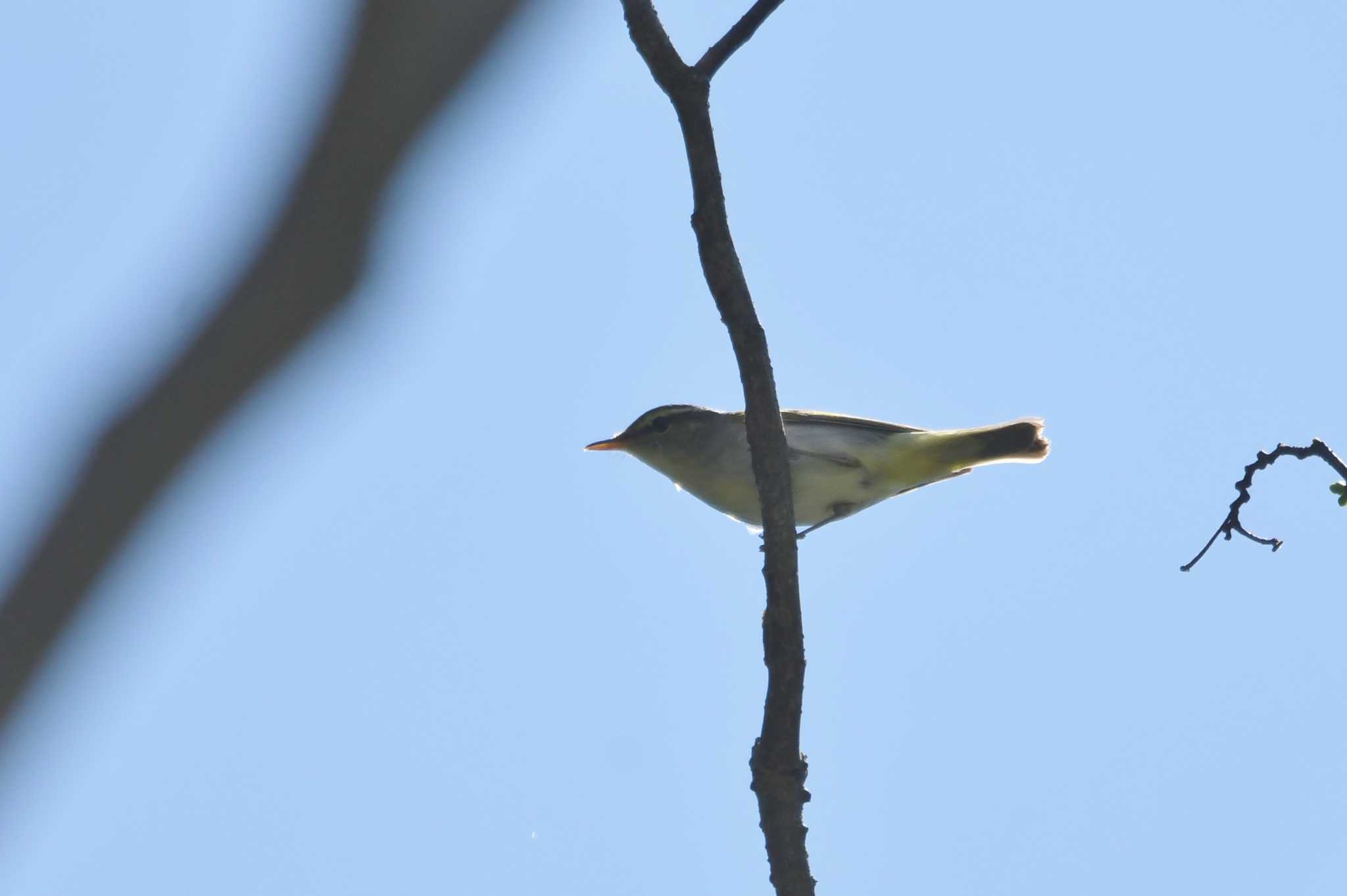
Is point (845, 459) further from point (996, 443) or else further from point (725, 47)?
point (725, 47)

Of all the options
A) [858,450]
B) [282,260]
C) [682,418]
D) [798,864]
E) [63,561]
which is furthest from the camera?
[682,418]

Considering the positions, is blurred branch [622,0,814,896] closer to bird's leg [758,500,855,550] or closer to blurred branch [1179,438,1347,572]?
blurred branch [1179,438,1347,572]

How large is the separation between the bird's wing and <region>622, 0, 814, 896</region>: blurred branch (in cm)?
322

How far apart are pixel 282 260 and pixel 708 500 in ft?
20.9

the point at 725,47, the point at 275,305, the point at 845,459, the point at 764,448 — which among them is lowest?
the point at 275,305

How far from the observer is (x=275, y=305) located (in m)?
1.52

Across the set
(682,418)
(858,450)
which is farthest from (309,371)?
(682,418)

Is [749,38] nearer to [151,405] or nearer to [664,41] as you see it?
[664,41]

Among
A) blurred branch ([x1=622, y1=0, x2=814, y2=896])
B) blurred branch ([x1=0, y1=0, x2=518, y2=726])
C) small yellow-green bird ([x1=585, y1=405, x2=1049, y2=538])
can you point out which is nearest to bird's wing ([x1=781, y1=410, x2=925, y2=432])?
small yellow-green bird ([x1=585, y1=405, x2=1049, y2=538])

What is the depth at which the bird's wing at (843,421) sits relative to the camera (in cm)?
779

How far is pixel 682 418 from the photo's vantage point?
27.0 ft

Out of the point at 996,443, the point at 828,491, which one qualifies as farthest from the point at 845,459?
the point at 996,443

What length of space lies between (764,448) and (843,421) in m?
3.36

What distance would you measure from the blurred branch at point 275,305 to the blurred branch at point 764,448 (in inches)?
106
